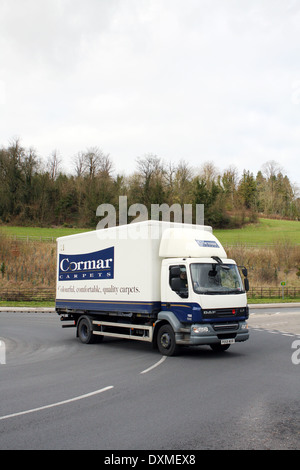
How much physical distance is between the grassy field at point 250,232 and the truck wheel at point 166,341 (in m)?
39.9

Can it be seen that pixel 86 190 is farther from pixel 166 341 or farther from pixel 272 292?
pixel 166 341

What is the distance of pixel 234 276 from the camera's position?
13.5 meters

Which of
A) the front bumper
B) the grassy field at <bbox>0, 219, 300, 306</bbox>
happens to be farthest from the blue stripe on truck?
the grassy field at <bbox>0, 219, 300, 306</bbox>

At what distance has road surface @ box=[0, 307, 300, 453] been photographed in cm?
592

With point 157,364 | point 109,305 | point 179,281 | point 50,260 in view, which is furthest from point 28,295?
point 157,364

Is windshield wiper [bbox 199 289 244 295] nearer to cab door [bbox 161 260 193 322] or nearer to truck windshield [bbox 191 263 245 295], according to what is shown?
truck windshield [bbox 191 263 245 295]

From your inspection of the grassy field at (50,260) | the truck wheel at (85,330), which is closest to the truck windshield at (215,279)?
the truck wheel at (85,330)

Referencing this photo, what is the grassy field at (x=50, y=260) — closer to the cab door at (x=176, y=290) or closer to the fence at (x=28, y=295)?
the fence at (x=28, y=295)

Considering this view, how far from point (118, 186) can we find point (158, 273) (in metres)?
60.4

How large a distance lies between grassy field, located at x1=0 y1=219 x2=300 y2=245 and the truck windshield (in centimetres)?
4048

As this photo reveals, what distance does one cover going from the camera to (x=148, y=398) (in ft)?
26.8

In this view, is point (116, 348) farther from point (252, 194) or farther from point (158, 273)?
point (252, 194)

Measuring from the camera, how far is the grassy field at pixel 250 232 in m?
61.2
